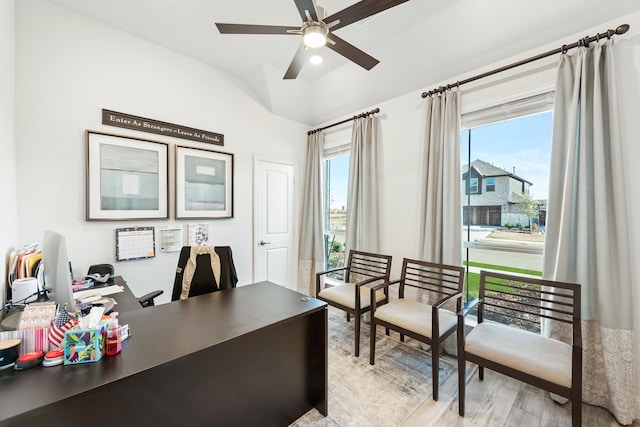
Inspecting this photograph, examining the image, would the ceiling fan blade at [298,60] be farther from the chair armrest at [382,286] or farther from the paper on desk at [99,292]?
the paper on desk at [99,292]

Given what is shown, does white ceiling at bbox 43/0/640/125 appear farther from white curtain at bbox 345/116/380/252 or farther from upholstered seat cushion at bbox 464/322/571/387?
upholstered seat cushion at bbox 464/322/571/387

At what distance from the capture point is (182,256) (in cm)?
224

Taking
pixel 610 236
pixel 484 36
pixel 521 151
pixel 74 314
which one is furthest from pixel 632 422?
pixel 74 314

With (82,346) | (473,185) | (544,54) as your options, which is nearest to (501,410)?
(473,185)

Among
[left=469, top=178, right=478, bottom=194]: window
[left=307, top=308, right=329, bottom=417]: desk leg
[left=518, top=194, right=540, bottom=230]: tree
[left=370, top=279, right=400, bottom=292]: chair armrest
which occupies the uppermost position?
[left=469, top=178, right=478, bottom=194]: window

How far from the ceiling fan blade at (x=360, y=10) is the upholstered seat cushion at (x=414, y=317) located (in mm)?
2180

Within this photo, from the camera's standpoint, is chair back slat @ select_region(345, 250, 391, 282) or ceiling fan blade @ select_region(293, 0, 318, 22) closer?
ceiling fan blade @ select_region(293, 0, 318, 22)

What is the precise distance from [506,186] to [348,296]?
1.82 m

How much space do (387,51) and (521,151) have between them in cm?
160

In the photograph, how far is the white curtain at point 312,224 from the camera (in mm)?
3838

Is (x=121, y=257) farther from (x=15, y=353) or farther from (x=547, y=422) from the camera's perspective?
(x=547, y=422)

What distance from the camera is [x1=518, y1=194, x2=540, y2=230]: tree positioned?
220cm

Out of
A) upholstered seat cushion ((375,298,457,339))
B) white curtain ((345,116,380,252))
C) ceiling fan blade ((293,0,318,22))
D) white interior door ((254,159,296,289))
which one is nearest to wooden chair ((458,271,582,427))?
upholstered seat cushion ((375,298,457,339))

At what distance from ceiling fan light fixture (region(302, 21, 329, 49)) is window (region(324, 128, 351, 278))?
76.6 inches
